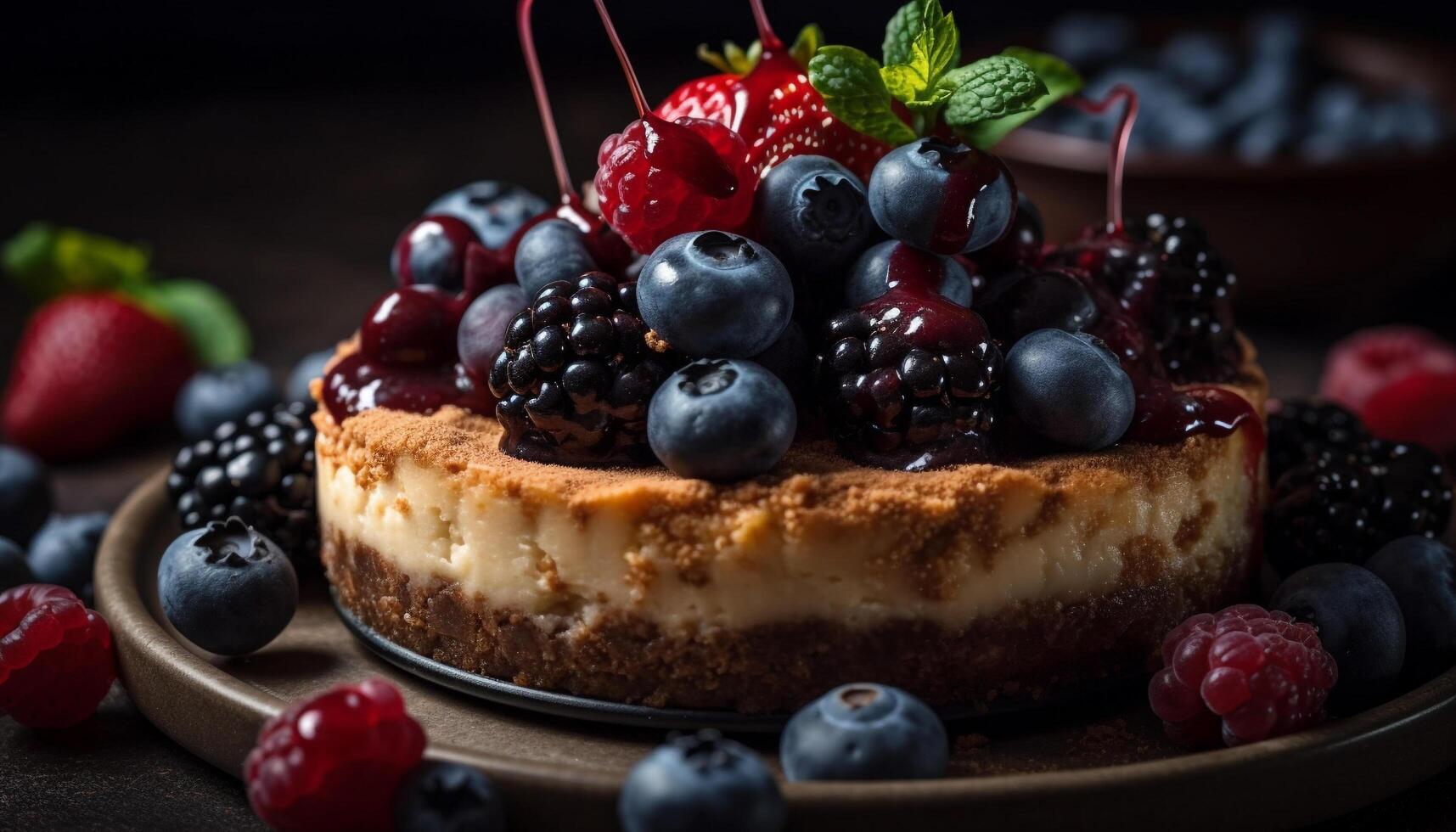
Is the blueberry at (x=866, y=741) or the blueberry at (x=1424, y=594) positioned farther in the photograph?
the blueberry at (x=1424, y=594)

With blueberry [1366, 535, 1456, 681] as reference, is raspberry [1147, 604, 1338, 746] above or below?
above

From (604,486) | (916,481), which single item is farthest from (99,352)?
(916,481)

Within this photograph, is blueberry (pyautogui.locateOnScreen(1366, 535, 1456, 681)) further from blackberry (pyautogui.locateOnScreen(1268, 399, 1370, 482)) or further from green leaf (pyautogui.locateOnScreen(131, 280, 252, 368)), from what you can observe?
green leaf (pyautogui.locateOnScreen(131, 280, 252, 368))

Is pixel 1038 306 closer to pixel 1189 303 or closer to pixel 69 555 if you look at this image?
pixel 1189 303

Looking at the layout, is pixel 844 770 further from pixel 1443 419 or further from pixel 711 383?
pixel 1443 419

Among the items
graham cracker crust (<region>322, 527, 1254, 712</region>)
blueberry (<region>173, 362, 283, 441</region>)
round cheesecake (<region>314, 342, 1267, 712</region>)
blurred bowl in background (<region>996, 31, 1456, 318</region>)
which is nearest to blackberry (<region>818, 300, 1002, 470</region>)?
round cheesecake (<region>314, 342, 1267, 712</region>)

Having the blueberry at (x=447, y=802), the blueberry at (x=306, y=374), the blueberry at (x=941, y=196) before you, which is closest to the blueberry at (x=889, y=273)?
the blueberry at (x=941, y=196)

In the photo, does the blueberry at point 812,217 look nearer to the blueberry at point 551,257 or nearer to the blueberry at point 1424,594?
the blueberry at point 551,257
